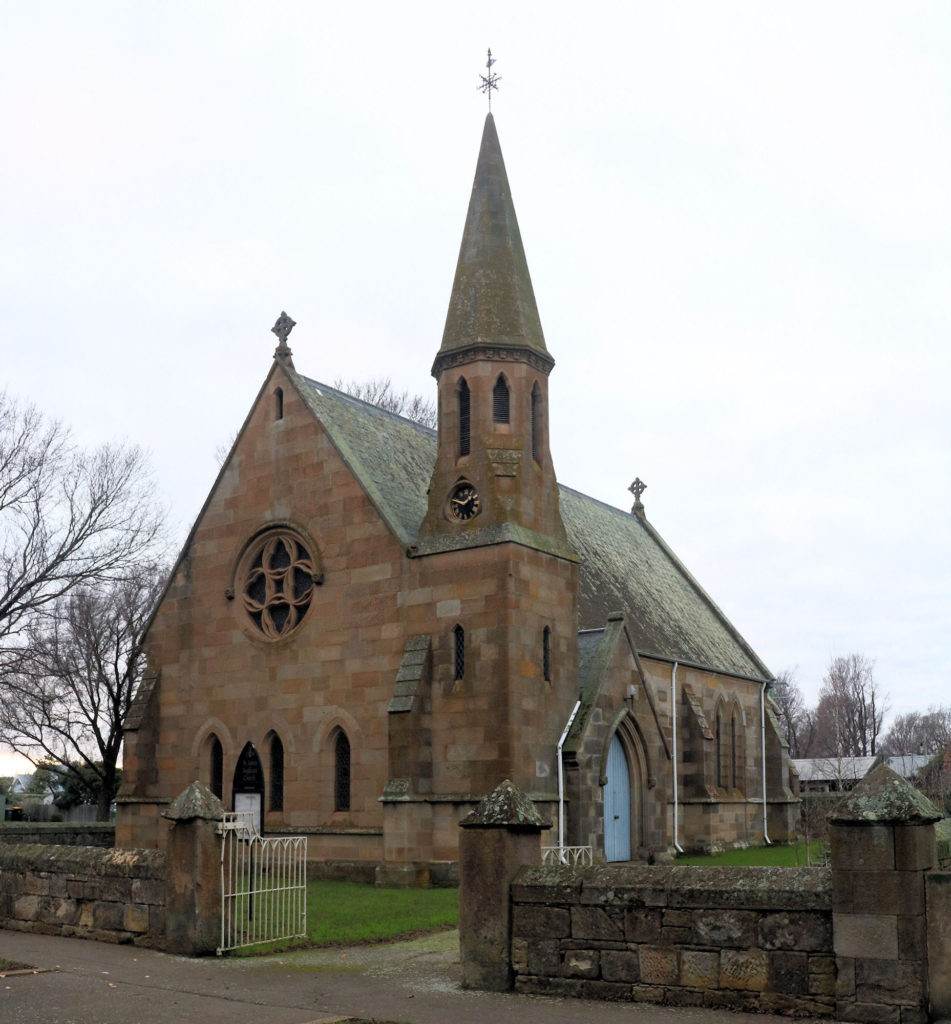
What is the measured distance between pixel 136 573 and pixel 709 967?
→ 2890cm

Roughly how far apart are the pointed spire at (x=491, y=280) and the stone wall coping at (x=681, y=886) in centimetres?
1614

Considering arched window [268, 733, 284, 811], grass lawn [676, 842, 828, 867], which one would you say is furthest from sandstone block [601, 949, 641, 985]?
grass lawn [676, 842, 828, 867]

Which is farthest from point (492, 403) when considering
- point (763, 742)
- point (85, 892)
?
point (763, 742)

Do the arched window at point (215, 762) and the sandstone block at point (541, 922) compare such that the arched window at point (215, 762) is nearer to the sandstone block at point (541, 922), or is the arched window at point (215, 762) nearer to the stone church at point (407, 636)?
the stone church at point (407, 636)

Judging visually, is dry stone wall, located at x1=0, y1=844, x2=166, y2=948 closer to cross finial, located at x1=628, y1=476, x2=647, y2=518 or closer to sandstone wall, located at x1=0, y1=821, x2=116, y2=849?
sandstone wall, located at x1=0, y1=821, x2=116, y2=849

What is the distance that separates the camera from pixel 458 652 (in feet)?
80.6

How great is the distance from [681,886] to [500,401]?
16515 mm

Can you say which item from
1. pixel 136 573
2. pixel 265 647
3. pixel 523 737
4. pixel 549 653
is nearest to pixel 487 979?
pixel 523 737

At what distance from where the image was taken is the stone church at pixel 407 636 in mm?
24094

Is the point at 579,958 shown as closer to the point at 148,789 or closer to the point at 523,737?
the point at 523,737

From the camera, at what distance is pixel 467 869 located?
12.1 meters

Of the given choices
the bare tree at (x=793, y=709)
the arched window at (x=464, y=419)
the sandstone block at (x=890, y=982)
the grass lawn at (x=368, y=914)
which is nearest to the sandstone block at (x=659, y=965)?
the sandstone block at (x=890, y=982)

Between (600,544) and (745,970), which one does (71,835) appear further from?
(745,970)

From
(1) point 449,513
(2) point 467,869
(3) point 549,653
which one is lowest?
(2) point 467,869
